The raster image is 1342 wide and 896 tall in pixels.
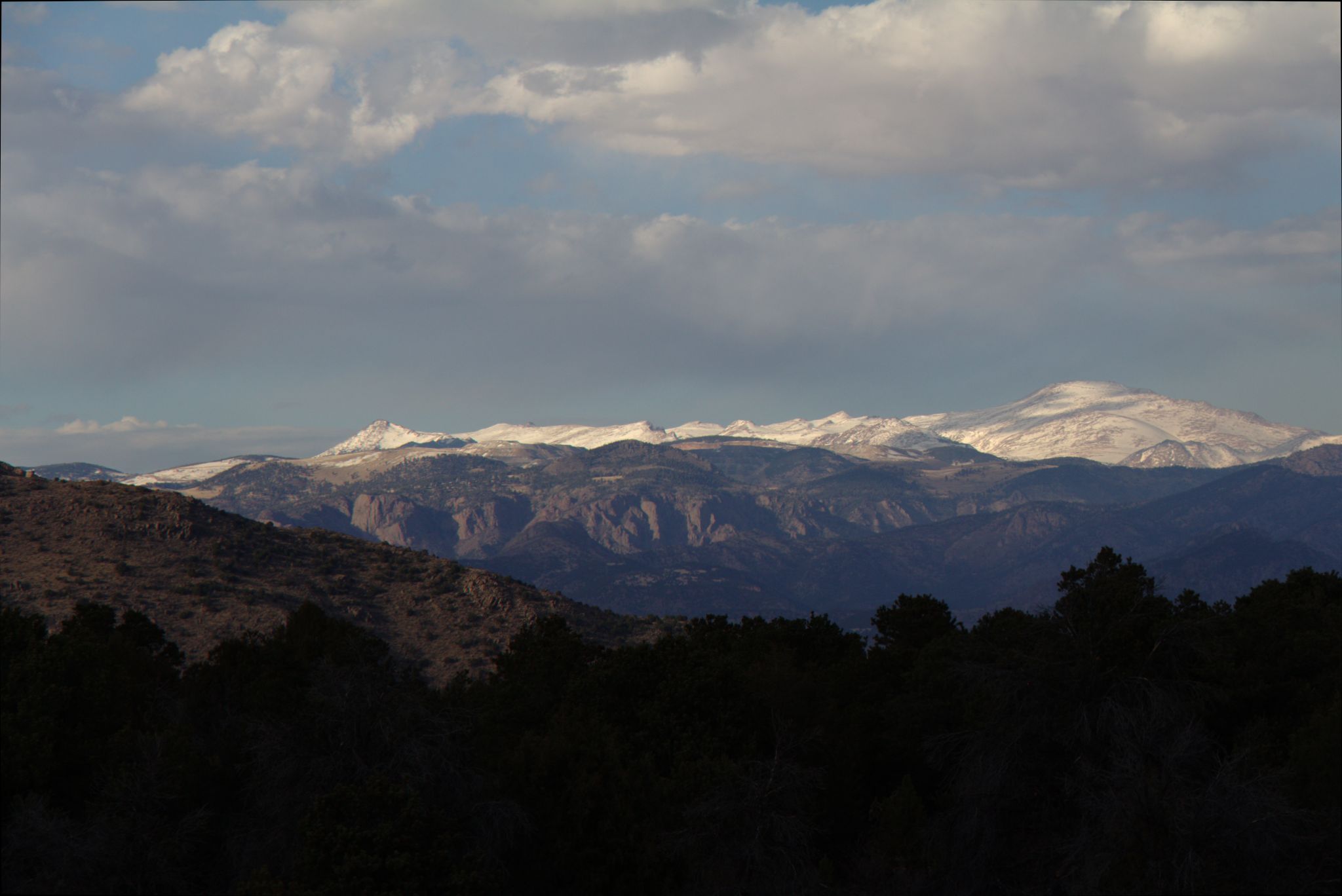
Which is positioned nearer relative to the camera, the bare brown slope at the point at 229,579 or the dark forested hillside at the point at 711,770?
the dark forested hillside at the point at 711,770

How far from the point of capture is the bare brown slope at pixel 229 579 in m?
107

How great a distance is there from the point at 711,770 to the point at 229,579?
81322 mm

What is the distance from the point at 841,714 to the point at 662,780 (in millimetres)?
14419

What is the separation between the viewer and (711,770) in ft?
161

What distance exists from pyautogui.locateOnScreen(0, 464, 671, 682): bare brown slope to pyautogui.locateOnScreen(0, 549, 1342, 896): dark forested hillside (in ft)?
155

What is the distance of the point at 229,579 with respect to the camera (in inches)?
4624

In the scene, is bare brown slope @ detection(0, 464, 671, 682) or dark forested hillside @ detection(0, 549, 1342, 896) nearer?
dark forested hillside @ detection(0, 549, 1342, 896)

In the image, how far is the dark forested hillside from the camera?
40.1 m

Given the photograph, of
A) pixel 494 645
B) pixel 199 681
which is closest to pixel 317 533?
pixel 494 645

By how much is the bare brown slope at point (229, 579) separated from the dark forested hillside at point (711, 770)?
47191 mm

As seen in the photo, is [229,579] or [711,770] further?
[229,579]

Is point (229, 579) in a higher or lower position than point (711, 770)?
higher

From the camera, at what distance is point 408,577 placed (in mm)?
126125

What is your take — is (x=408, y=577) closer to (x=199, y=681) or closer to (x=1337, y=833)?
(x=199, y=681)
